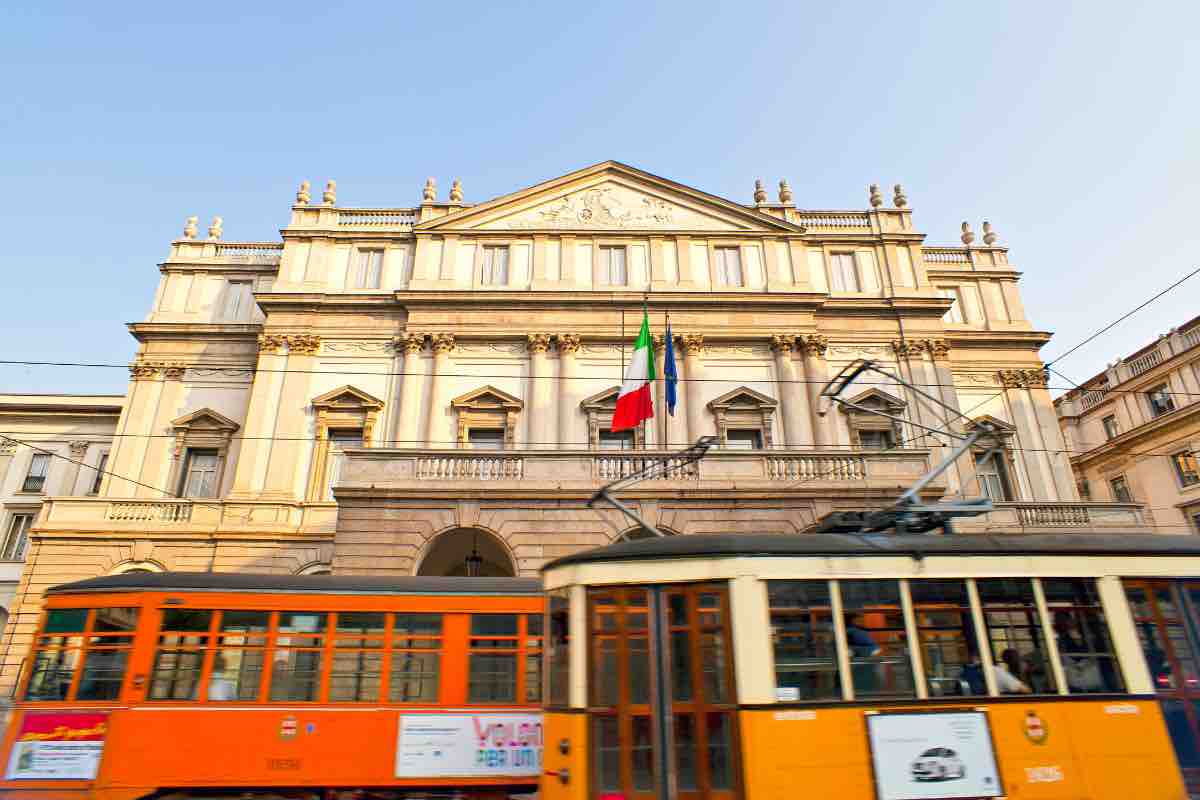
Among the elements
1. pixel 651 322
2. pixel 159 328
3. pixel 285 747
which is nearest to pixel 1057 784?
pixel 285 747

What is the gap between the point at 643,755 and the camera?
20.7 ft

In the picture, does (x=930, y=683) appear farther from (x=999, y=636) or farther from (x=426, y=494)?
(x=426, y=494)

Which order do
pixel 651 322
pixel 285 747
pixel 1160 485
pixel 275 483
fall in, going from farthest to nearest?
pixel 1160 485, pixel 651 322, pixel 275 483, pixel 285 747

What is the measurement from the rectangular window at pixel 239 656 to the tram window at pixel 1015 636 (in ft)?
28.1

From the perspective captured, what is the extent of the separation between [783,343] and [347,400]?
13.8 metres

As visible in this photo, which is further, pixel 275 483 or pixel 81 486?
pixel 81 486

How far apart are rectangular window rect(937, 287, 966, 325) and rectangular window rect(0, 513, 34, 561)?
36.3 m

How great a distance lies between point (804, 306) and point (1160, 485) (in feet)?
70.1

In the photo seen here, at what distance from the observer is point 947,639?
669 centimetres

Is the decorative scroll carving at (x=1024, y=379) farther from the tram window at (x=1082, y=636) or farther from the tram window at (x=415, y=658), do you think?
the tram window at (x=415, y=658)

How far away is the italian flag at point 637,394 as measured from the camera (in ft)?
55.4

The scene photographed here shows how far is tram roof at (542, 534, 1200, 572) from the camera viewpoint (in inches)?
265

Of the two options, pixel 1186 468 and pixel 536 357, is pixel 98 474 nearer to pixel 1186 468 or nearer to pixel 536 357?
pixel 536 357

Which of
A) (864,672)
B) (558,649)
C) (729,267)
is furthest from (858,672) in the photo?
(729,267)
